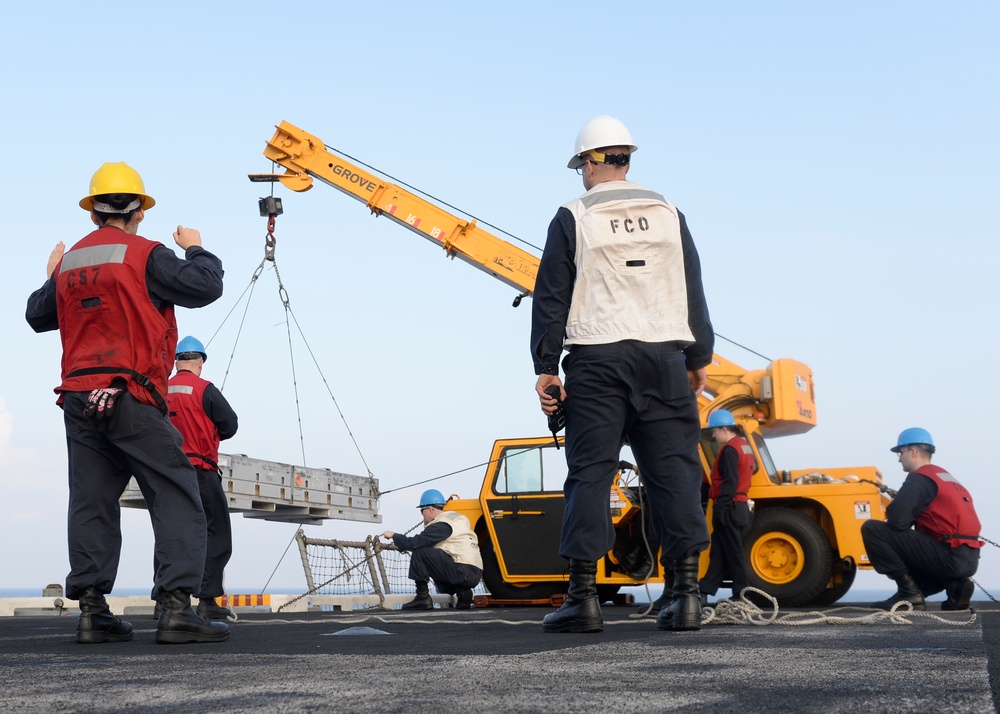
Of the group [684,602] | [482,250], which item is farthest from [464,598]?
[684,602]

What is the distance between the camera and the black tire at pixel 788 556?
10172 millimetres

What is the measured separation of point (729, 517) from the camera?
966 cm

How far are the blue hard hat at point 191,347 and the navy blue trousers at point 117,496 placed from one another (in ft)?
9.66

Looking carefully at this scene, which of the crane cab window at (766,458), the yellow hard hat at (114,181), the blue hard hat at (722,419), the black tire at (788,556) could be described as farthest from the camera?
the crane cab window at (766,458)

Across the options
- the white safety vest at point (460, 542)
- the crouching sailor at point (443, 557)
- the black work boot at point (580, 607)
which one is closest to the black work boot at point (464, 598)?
the crouching sailor at point (443, 557)

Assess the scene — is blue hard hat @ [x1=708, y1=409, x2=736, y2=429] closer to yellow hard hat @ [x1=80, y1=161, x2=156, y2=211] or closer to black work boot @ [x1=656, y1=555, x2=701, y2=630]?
black work boot @ [x1=656, y1=555, x2=701, y2=630]

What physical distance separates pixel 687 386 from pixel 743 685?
238cm

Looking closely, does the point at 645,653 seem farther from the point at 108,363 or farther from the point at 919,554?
the point at 919,554

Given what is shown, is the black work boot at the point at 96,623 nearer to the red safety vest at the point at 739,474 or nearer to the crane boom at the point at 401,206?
the red safety vest at the point at 739,474

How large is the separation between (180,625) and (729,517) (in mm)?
6289

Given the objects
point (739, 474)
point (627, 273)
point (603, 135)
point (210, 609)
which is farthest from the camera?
point (739, 474)

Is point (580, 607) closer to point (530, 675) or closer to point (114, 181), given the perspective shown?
point (530, 675)

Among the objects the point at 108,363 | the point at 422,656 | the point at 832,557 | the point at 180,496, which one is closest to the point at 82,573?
the point at 180,496

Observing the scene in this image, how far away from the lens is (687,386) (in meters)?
4.59
